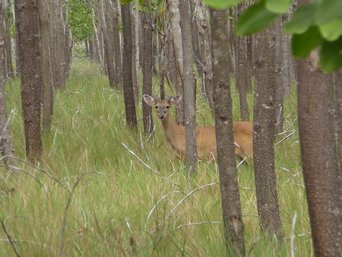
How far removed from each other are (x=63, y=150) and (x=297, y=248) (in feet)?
14.3

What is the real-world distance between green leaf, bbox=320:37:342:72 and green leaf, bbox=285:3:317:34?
7 cm

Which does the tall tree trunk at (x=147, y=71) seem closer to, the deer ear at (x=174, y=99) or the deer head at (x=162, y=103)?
the deer head at (x=162, y=103)

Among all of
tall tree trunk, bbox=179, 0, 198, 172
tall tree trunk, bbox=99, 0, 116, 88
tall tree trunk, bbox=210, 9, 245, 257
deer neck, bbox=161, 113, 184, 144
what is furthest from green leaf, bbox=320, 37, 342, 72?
tall tree trunk, bbox=99, 0, 116, 88

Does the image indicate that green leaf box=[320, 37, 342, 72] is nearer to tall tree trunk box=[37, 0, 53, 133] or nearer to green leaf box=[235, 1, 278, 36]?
green leaf box=[235, 1, 278, 36]

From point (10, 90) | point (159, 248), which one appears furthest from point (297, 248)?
point (10, 90)

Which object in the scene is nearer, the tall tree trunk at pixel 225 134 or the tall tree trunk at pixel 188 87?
the tall tree trunk at pixel 225 134

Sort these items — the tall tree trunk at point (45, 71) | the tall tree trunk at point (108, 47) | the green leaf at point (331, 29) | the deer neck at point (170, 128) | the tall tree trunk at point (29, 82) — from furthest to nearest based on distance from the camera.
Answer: the tall tree trunk at point (108, 47), the tall tree trunk at point (45, 71), the deer neck at point (170, 128), the tall tree trunk at point (29, 82), the green leaf at point (331, 29)

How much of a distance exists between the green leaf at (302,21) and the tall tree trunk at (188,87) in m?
5.37

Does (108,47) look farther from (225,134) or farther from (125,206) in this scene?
(225,134)

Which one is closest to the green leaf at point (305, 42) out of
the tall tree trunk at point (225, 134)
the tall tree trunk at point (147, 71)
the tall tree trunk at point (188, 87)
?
the tall tree trunk at point (225, 134)

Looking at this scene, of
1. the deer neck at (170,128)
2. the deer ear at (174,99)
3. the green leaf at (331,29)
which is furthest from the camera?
the deer ear at (174,99)

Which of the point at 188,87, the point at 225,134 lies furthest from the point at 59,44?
the point at 225,134

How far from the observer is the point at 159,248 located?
384 centimetres

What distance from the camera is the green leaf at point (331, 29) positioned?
0.89 meters
